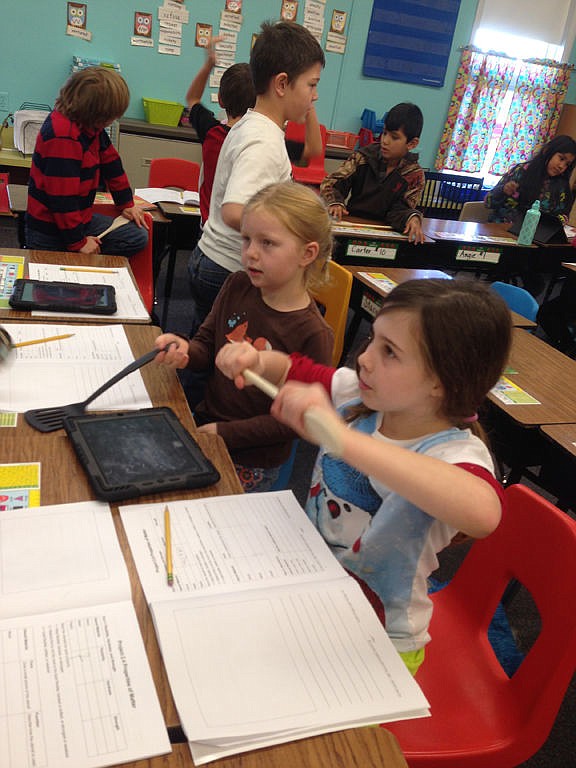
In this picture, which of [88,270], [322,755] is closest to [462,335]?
[322,755]

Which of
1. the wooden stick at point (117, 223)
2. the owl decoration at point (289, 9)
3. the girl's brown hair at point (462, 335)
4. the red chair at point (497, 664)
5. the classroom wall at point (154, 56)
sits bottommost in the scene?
the red chair at point (497, 664)

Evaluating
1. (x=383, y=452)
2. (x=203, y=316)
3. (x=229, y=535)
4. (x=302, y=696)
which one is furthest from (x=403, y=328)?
(x=203, y=316)

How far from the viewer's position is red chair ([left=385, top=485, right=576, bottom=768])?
3.27ft

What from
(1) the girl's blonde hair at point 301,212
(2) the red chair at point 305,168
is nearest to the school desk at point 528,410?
(1) the girl's blonde hair at point 301,212

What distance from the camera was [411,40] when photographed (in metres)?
5.75

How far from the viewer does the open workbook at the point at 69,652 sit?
616 mm

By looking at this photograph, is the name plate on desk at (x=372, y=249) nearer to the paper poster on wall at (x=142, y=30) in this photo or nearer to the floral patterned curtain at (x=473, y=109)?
the paper poster on wall at (x=142, y=30)

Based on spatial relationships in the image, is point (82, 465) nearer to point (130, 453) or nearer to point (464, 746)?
point (130, 453)

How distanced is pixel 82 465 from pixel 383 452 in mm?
519

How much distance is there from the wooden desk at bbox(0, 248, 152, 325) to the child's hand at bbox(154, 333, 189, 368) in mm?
307

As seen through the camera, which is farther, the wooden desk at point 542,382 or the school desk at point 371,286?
the school desk at point 371,286

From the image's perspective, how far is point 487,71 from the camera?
6.10m

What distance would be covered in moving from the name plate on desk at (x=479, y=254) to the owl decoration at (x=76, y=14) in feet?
11.3

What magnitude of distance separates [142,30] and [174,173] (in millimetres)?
1932
